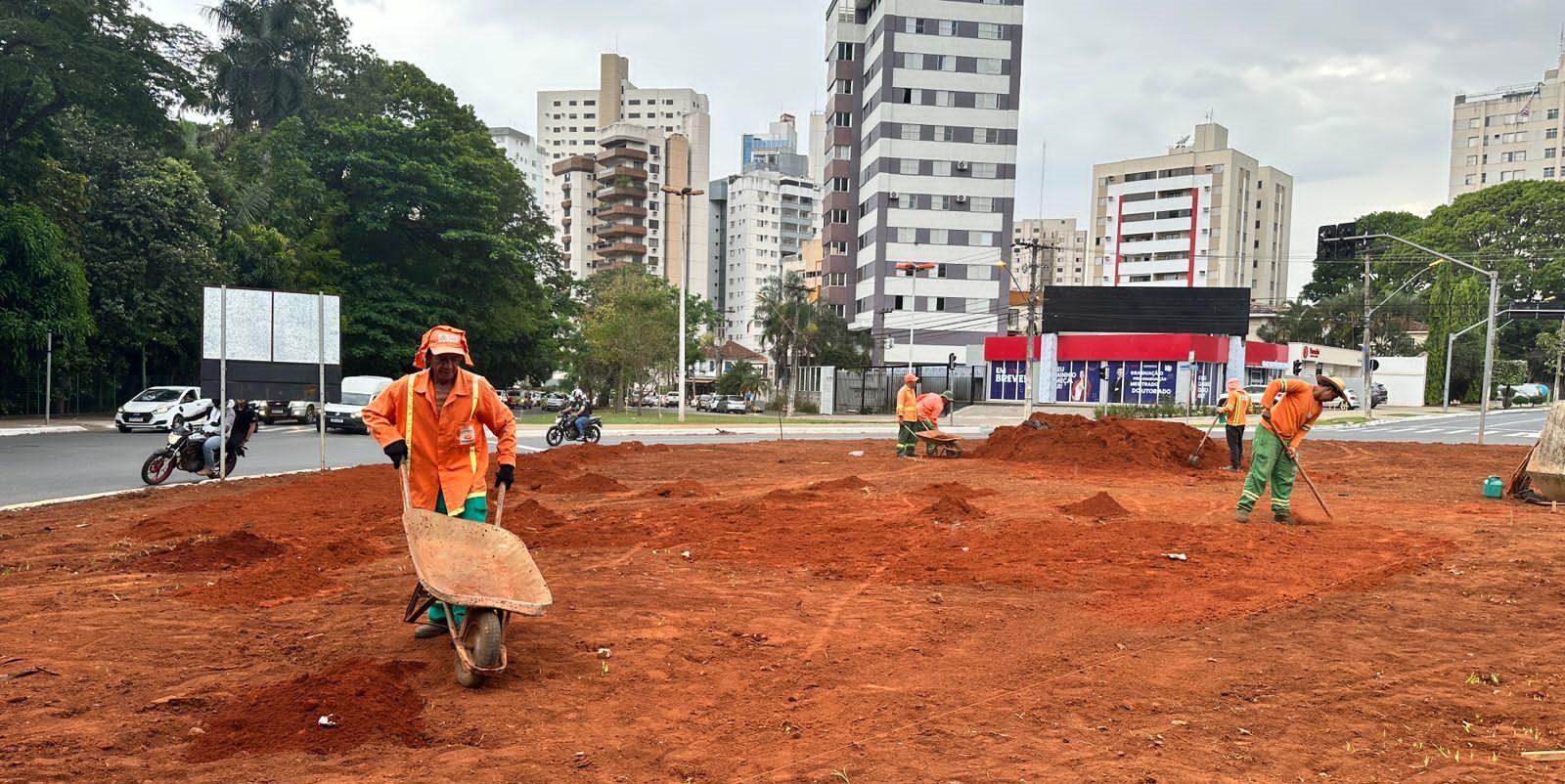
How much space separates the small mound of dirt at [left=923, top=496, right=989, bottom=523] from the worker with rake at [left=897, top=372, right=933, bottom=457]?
7.15m

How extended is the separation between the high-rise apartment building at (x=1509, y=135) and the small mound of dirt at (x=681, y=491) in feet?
406

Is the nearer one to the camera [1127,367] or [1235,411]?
[1235,411]

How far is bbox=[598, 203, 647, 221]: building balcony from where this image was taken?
3748 inches

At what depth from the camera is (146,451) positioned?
17328 mm

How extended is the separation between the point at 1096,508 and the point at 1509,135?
133 m

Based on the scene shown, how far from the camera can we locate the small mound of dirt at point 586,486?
12.3 metres

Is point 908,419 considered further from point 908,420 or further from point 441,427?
point 441,427

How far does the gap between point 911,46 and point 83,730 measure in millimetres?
66373

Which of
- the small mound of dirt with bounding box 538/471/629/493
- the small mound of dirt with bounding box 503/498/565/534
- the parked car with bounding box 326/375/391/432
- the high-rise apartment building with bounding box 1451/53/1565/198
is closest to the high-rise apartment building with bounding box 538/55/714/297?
the parked car with bounding box 326/375/391/432

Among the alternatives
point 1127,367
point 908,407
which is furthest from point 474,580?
point 1127,367

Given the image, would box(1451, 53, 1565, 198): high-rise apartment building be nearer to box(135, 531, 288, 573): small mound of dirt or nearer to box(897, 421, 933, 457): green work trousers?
box(897, 421, 933, 457): green work trousers

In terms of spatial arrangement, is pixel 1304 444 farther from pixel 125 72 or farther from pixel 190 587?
pixel 125 72

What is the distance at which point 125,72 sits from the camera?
75.6 feet

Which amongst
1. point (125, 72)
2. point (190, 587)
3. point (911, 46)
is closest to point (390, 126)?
point (125, 72)
